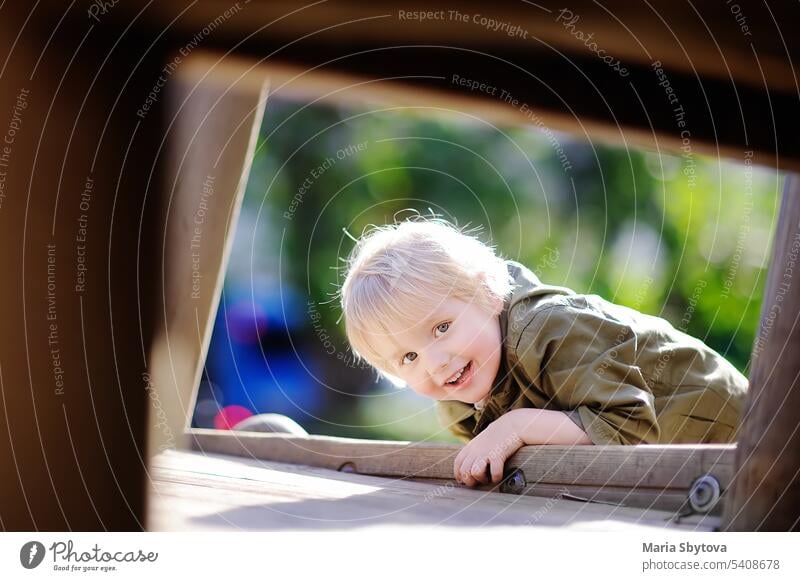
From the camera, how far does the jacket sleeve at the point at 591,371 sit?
1062mm

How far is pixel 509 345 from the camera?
3.92 feet

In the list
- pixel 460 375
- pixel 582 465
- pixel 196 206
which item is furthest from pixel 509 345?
pixel 196 206

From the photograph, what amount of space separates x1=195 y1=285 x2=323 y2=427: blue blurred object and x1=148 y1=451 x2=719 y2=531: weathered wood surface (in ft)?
9.77

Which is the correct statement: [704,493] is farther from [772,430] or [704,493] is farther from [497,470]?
[497,470]

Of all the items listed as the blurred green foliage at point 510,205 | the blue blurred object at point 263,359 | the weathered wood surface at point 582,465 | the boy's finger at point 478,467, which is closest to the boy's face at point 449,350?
the weathered wood surface at point 582,465

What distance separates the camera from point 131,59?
0.90 meters

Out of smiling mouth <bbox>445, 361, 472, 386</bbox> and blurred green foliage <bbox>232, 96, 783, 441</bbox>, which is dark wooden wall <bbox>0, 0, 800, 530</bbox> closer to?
smiling mouth <bbox>445, 361, 472, 386</bbox>

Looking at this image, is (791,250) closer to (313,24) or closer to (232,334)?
(313,24)

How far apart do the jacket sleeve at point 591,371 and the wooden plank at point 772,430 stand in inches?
12.6

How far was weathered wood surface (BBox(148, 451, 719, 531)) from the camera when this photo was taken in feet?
Answer: 2.68

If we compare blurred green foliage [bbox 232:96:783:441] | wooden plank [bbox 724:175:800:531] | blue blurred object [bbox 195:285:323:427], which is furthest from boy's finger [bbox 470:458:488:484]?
blue blurred object [bbox 195:285:323:427]

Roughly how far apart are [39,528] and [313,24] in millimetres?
538

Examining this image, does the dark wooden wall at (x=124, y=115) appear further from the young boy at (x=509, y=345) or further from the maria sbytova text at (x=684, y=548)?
the young boy at (x=509, y=345)

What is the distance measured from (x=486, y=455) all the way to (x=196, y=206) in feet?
1.67
